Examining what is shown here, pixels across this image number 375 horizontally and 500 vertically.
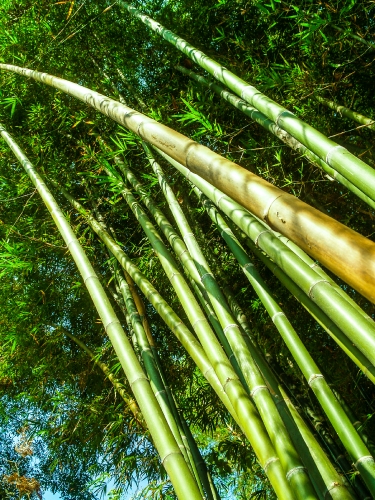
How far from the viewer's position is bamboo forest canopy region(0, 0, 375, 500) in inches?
54.8

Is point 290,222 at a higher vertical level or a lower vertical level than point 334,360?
lower

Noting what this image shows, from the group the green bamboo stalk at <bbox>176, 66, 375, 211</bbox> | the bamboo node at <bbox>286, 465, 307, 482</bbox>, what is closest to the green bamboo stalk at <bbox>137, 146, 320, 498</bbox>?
the bamboo node at <bbox>286, 465, 307, 482</bbox>

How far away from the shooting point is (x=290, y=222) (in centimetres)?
103

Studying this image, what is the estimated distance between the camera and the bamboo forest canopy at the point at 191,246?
139 cm

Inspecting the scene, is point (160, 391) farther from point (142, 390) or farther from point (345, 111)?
point (345, 111)

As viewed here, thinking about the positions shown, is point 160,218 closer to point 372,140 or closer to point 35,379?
point 372,140

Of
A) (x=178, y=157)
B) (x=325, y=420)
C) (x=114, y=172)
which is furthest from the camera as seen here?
(x=114, y=172)

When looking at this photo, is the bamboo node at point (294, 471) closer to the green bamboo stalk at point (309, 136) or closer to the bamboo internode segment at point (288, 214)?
the bamboo internode segment at point (288, 214)

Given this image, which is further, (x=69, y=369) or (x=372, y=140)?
(x=69, y=369)

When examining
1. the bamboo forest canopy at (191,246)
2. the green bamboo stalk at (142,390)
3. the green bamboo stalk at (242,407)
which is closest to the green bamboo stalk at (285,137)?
the bamboo forest canopy at (191,246)

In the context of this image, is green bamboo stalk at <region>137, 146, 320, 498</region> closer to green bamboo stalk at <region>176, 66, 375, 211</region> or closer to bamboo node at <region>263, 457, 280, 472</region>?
bamboo node at <region>263, 457, 280, 472</region>

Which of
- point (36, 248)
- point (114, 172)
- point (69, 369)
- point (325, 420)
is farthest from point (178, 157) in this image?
point (69, 369)

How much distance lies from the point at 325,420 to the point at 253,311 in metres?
0.85

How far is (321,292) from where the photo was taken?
111 centimetres
